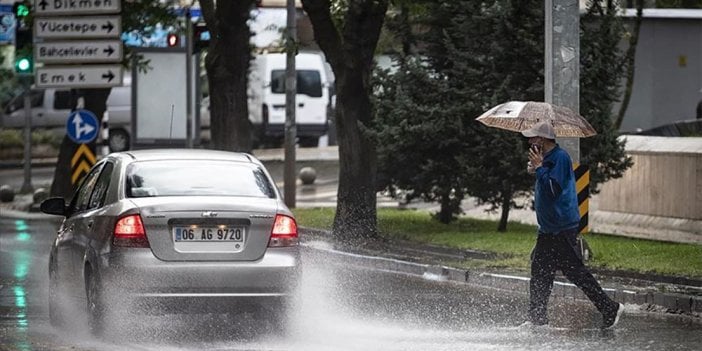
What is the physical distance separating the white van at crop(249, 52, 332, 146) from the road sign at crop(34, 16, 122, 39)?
1410 centimetres

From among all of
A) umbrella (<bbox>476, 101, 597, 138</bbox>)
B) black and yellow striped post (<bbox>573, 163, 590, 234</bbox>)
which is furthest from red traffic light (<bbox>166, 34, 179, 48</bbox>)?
umbrella (<bbox>476, 101, 597, 138</bbox>)

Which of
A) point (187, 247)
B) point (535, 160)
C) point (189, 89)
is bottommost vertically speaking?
point (187, 247)

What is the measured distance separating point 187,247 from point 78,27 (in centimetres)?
1799

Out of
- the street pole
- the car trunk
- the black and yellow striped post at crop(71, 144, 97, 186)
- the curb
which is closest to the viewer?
the car trunk

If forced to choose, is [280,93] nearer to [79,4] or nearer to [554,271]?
[79,4]

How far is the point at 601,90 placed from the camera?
74.9ft

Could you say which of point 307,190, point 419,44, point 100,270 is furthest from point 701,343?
point 307,190

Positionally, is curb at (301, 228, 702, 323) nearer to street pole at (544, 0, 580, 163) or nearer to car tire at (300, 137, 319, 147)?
street pole at (544, 0, 580, 163)

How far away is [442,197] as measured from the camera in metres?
24.6

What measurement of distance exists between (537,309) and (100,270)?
356cm

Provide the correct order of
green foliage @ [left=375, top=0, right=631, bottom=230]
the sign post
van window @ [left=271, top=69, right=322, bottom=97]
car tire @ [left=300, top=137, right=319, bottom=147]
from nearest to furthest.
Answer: green foliage @ [left=375, top=0, right=631, bottom=230], the sign post, van window @ [left=271, top=69, right=322, bottom=97], car tire @ [left=300, top=137, right=319, bottom=147]

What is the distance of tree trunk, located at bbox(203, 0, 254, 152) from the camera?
1086 inches

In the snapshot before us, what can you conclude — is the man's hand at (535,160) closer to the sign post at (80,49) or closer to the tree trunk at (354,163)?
the tree trunk at (354,163)

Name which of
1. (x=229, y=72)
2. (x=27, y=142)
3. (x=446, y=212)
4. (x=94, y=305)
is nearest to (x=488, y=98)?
(x=446, y=212)
